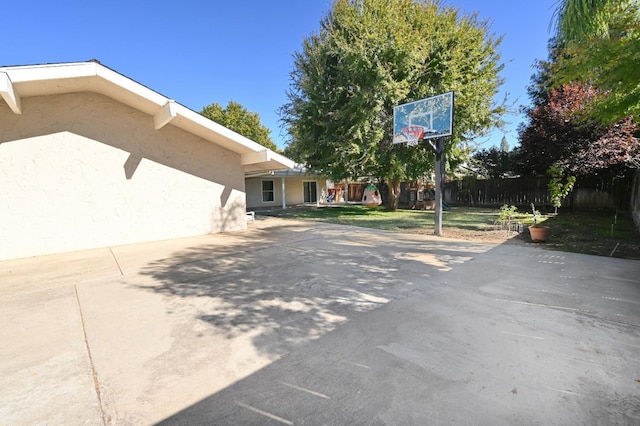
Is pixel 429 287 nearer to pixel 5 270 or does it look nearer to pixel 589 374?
pixel 589 374

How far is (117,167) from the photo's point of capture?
7.83 m

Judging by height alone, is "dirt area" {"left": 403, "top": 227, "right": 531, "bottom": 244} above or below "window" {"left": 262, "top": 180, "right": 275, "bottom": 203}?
below

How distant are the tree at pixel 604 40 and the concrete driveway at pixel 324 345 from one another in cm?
302

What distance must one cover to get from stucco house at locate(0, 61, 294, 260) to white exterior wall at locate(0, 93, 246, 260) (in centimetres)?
2

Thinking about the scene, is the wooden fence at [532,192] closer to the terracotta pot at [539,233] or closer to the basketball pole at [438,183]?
the terracotta pot at [539,233]

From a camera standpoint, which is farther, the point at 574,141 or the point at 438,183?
the point at 574,141

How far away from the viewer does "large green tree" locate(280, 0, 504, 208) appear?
12797 mm

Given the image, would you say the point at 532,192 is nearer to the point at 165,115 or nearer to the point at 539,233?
the point at 539,233

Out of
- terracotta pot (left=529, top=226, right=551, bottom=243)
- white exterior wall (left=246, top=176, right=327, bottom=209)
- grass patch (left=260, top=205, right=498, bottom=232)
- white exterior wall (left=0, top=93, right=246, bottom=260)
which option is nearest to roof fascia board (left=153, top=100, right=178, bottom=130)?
white exterior wall (left=0, top=93, right=246, bottom=260)

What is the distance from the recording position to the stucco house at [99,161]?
6.52 metres

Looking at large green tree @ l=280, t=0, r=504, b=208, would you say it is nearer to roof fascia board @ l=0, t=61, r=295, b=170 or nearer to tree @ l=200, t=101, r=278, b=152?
roof fascia board @ l=0, t=61, r=295, b=170

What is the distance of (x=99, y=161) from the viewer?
7570 millimetres

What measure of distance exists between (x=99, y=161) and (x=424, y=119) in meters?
9.08

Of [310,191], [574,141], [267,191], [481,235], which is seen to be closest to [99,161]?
[481,235]
